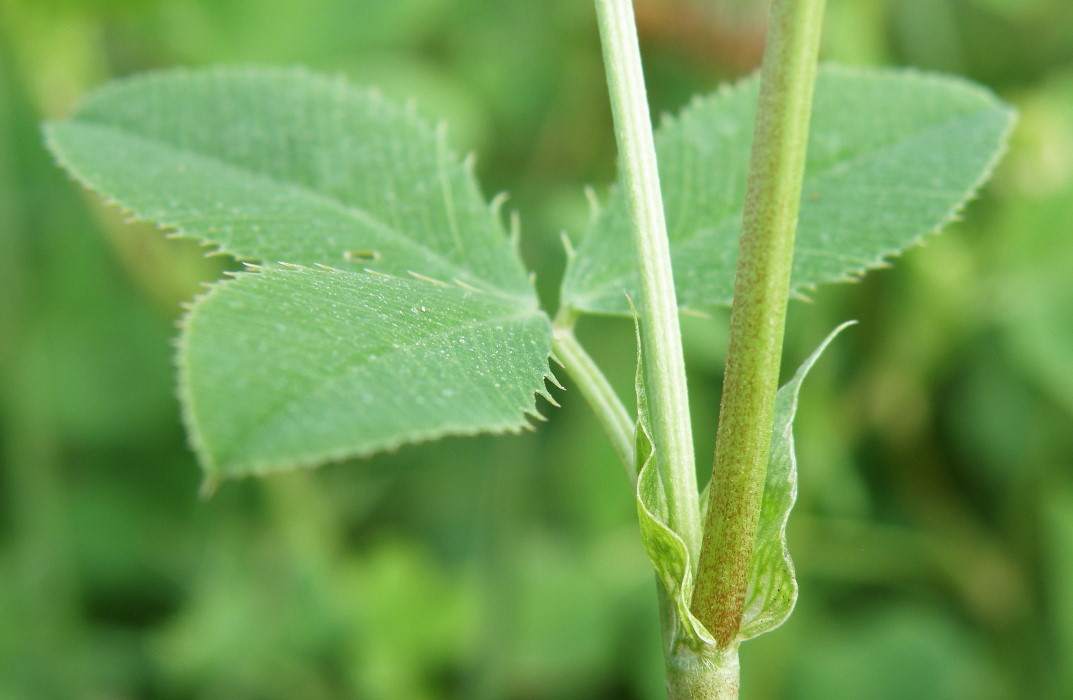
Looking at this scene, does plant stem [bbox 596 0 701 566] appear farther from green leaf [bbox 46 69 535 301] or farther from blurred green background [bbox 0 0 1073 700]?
blurred green background [bbox 0 0 1073 700]

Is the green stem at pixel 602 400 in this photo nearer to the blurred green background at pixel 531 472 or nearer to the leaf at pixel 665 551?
the leaf at pixel 665 551

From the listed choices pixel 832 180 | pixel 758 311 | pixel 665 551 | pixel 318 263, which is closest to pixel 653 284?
pixel 758 311

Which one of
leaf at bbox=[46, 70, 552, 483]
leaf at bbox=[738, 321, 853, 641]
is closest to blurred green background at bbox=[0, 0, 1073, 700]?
leaf at bbox=[46, 70, 552, 483]

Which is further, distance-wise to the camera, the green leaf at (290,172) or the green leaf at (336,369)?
the green leaf at (290,172)

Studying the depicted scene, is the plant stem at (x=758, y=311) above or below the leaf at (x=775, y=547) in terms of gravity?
above

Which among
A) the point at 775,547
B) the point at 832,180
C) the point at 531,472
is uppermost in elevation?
the point at 832,180

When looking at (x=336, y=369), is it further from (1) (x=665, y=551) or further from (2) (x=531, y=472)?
(2) (x=531, y=472)

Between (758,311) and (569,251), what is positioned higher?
(758,311)

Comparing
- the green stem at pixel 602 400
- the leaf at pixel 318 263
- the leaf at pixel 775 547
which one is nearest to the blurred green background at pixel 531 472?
→ the leaf at pixel 318 263

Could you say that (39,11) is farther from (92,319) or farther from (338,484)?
(338,484)
